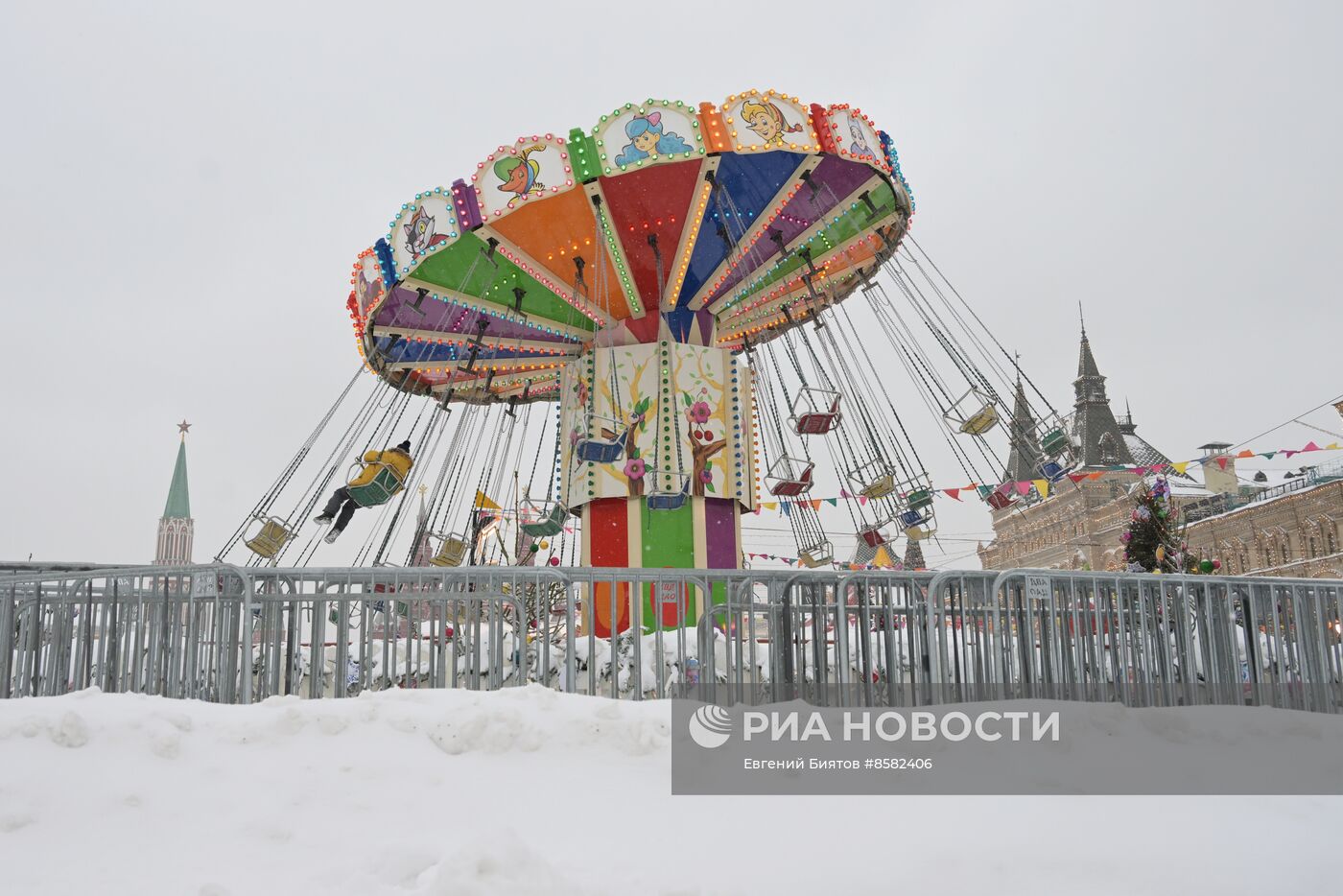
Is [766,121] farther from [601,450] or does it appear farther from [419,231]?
[419,231]

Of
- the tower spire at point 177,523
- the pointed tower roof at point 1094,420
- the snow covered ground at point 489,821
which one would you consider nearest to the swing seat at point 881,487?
the snow covered ground at point 489,821

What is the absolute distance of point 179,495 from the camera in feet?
382

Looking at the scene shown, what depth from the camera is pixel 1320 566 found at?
39.4 m

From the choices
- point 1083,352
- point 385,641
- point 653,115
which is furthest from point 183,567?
point 1083,352

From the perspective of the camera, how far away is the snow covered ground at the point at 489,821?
4305 mm

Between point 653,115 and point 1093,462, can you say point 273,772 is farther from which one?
point 1093,462

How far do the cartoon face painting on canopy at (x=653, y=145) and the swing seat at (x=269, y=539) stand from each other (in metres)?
7.01

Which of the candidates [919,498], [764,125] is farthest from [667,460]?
[764,125]

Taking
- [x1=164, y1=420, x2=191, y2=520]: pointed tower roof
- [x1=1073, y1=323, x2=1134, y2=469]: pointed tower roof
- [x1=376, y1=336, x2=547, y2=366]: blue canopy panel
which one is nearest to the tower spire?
[x1=164, y1=420, x2=191, y2=520]: pointed tower roof

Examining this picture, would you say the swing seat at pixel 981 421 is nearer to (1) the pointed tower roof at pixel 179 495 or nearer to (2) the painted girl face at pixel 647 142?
(2) the painted girl face at pixel 647 142

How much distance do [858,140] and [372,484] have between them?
8215 mm

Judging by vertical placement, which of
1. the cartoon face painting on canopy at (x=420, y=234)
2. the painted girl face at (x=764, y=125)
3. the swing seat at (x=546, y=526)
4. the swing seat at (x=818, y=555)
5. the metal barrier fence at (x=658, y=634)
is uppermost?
the painted girl face at (x=764, y=125)

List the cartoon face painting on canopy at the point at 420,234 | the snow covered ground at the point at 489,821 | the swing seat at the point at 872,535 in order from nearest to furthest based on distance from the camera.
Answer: the snow covered ground at the point at 489,821 < the cartoon face painting on canopy at the point at 420,234 < the swing seat at the point at 872,535

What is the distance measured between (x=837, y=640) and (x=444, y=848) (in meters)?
4.53
